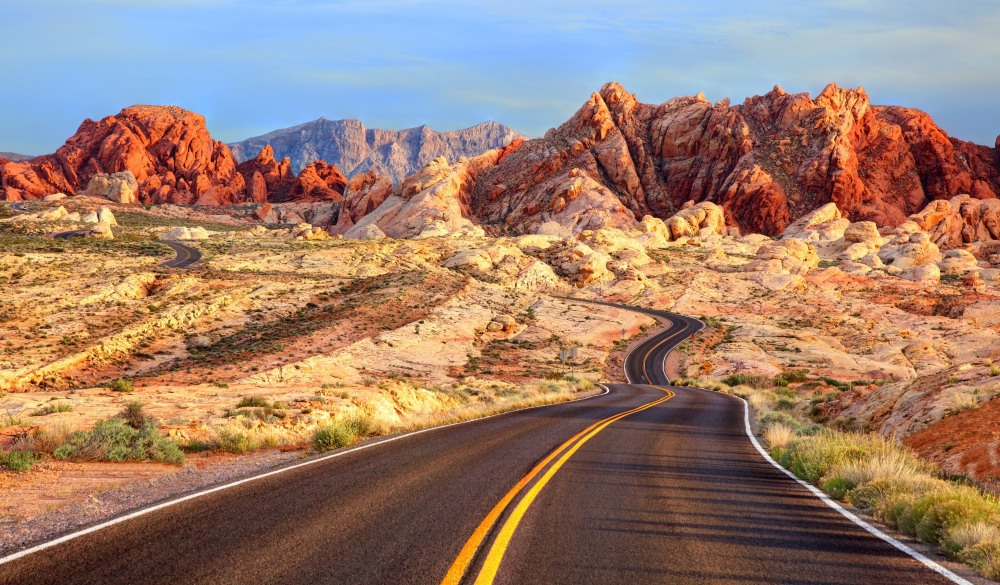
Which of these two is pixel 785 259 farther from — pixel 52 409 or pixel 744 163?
pixel 52 409

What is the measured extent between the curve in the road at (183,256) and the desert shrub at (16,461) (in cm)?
5784

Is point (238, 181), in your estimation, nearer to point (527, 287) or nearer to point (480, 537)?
point (527, 287)

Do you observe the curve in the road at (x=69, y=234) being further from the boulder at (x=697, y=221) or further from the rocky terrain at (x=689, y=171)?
the boulder at (x=697, y=221)

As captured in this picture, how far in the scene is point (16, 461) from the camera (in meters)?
9.44

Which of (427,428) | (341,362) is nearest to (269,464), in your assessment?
(427,428)

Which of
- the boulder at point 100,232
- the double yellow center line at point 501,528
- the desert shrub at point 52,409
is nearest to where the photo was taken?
the double yellow center line at point 501,528

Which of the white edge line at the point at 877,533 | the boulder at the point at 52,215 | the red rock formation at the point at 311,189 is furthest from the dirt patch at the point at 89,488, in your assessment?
the red rock formation at the point at 311,189

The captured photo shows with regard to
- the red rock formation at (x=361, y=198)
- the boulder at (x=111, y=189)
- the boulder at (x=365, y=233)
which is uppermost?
the boulder at (x=111, y=189)

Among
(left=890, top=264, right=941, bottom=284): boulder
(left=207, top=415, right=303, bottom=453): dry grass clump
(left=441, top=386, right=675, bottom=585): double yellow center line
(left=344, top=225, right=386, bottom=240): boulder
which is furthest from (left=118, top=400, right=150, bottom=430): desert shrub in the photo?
(left=890, top=264, right=941, bottom=284): boulder

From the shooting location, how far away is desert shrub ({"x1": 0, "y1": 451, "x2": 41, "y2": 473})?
370 inches

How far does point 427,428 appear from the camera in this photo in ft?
51.6

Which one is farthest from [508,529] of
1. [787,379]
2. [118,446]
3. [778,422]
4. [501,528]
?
[787,379]

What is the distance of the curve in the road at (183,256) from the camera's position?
64569mm

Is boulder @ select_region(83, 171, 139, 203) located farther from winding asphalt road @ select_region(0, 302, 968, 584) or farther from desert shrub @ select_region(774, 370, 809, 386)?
winding asphalt road @ select_region(0, 302, 968, 584)
